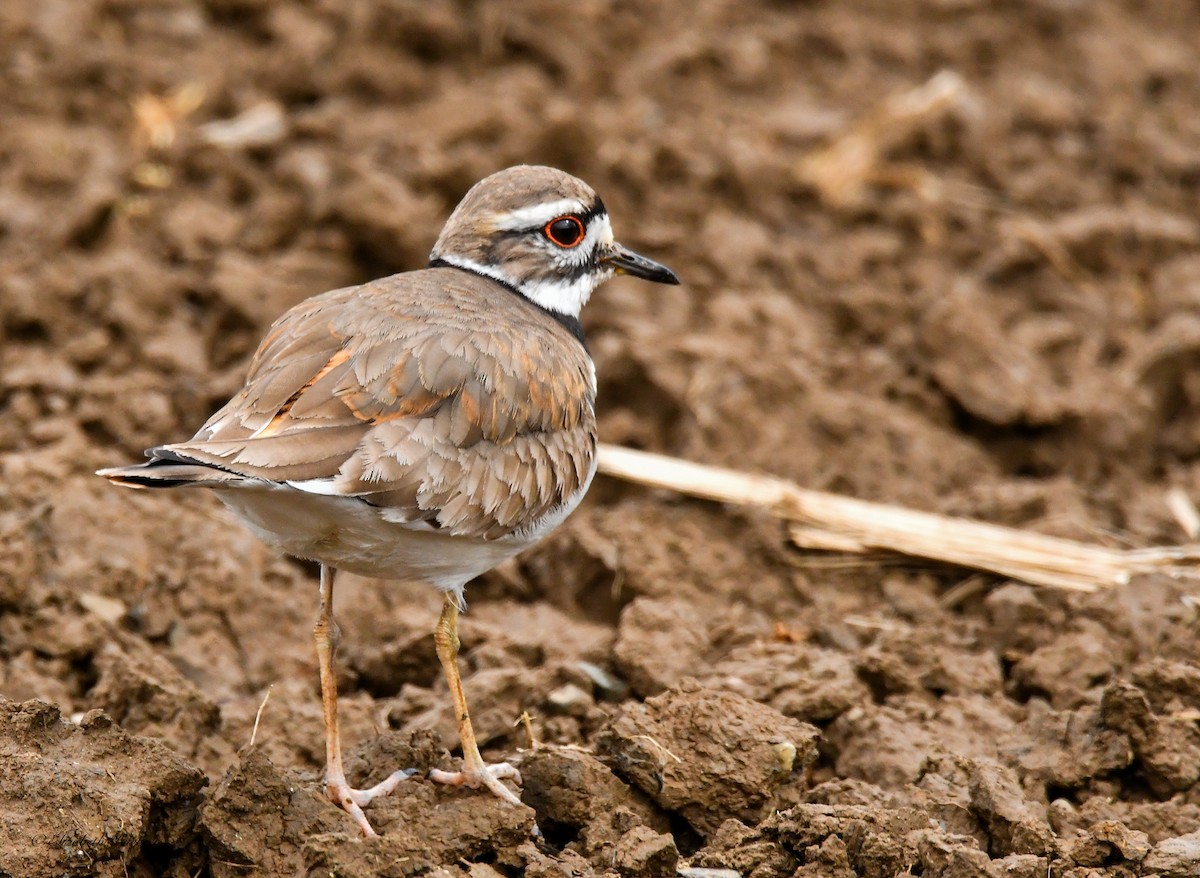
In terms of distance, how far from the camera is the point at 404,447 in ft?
16.6

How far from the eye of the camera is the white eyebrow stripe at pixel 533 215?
628 cm

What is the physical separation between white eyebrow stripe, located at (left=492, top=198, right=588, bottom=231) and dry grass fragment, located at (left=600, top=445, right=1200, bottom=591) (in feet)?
5.57

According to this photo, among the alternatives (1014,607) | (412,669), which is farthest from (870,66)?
(412,669)

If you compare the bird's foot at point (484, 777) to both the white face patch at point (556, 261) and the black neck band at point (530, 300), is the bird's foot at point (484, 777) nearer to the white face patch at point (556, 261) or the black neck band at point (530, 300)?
the black neck band at point (530, 300)

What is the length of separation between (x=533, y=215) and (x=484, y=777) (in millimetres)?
2248

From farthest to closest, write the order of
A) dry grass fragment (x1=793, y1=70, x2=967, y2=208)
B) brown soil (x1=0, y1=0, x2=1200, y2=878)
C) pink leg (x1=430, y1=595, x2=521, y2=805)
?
dry grass fragment (x1=793, y1=70, x2=967, y2=208)
pink leg (x1=430, y1=595, x2=521, y2=805)
brown soil (x1=0, y1=0, x2=1200, y2=878)

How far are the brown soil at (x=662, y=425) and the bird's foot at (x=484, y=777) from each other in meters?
0.07

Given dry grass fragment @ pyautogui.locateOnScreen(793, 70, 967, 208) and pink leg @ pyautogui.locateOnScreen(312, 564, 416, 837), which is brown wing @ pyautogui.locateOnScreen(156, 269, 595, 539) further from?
dry grass fragment @ pyautogui.locateOnScreen(793, 70, 967, 208)

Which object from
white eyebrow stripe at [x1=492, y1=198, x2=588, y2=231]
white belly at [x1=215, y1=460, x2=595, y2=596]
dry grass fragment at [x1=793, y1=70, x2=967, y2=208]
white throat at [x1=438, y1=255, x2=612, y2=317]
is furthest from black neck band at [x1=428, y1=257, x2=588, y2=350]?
dry grass fragment at [x1=793, y1=70, x2=967, y2=208]

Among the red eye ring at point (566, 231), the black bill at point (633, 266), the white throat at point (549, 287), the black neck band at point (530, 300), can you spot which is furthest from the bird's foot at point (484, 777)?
the black bill at point (633, 266)

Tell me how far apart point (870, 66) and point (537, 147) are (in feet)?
11.6

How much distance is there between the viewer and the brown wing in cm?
491

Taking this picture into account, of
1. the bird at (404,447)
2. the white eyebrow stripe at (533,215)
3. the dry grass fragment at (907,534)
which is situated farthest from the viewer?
the dry grass fragment at (907,534)

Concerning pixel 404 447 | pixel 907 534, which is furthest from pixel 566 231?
pixel 907 534
